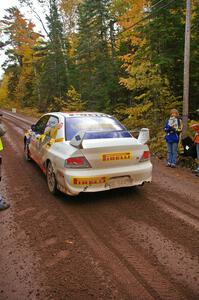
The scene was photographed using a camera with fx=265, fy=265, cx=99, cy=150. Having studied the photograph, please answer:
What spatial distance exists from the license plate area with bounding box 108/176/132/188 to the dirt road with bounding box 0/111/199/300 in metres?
0.35

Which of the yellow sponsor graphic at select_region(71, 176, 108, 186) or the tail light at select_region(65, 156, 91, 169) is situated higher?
the tail light at select_region(65, 156, 91, 169)

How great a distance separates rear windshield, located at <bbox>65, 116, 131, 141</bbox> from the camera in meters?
5.36

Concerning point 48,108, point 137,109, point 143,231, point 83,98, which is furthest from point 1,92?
point 143,231

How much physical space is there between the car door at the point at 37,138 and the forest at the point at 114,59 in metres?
6.65

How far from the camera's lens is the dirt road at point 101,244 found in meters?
2.83

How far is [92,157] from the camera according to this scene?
4891 millimetres

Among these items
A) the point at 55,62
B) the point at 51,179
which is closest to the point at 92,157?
the point at 51,179

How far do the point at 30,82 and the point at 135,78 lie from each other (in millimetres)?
31426

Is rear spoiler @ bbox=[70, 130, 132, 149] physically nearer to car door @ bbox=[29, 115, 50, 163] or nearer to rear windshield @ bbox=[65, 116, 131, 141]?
rear windshield @ bbox=[65, 116, 131, 141]

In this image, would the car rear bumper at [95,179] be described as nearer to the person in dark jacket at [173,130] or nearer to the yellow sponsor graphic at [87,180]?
the yellow sponsor graphic at [87,180]

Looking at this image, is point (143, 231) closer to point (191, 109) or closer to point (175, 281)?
point (175, 281)

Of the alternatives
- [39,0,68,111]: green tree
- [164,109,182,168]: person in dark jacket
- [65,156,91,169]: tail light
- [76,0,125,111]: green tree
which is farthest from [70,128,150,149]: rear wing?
[39,0,68,111]: green tree

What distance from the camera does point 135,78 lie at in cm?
1288

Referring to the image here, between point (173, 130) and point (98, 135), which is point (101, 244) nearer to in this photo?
point (98, 135)
